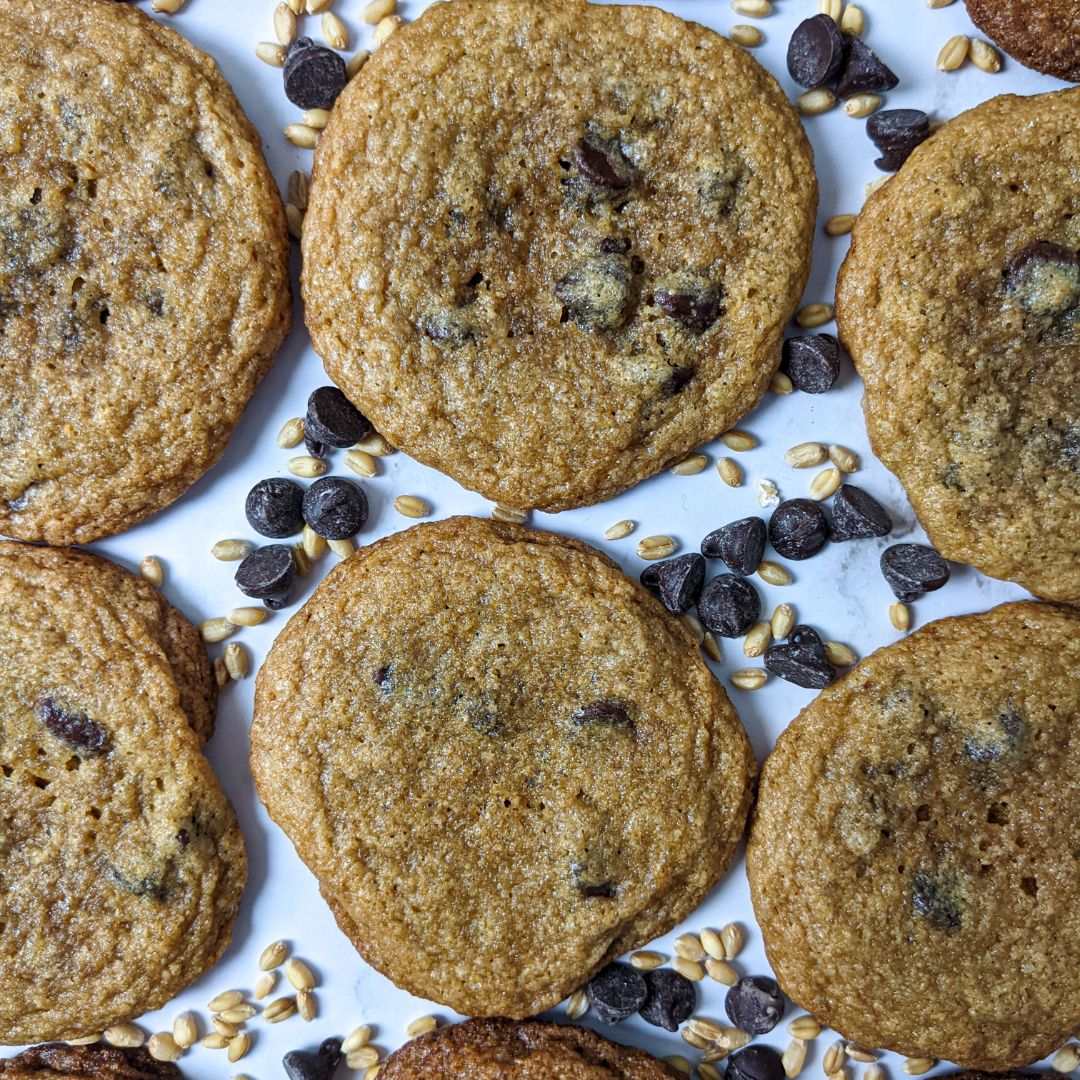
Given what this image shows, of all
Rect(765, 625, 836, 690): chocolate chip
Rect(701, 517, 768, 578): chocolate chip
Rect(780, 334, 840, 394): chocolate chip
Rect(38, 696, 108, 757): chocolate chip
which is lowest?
Rect(765, 625, 836, 690): chocolate chip

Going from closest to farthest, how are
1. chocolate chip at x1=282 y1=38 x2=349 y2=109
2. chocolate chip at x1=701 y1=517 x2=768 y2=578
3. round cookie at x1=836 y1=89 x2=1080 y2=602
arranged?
round cookie at x1=836 y1=89 x2=1080 y2=602 → chocolate chip at x1=282 y1=38 x2=349 y2=109 → chocolate chip at x1=701 y1=517 x2=768 y2=578

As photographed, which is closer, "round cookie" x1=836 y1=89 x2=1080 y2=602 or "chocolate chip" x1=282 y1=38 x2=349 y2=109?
"round cookie" x1=836 y1=89 x2=1080 y2=602

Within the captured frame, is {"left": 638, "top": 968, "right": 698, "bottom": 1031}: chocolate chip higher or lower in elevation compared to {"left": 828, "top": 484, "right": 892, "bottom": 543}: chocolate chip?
→ lower

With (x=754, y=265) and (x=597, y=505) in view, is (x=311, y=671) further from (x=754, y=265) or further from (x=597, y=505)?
(x=754, y=265)

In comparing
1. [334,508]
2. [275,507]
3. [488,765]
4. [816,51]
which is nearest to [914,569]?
[488,765]

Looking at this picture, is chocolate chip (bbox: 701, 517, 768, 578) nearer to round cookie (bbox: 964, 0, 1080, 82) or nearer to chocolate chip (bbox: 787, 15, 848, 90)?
chocolate chip (bbox: 787, 15, 848, 90)

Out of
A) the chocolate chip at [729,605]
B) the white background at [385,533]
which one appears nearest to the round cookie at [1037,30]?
the white background at [385,533]

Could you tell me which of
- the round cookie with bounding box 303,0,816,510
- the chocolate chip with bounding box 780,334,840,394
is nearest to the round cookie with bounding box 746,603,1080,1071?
the chocolate chip with bounding box 780,334,840,394

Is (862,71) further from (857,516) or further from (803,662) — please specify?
(803,662)
